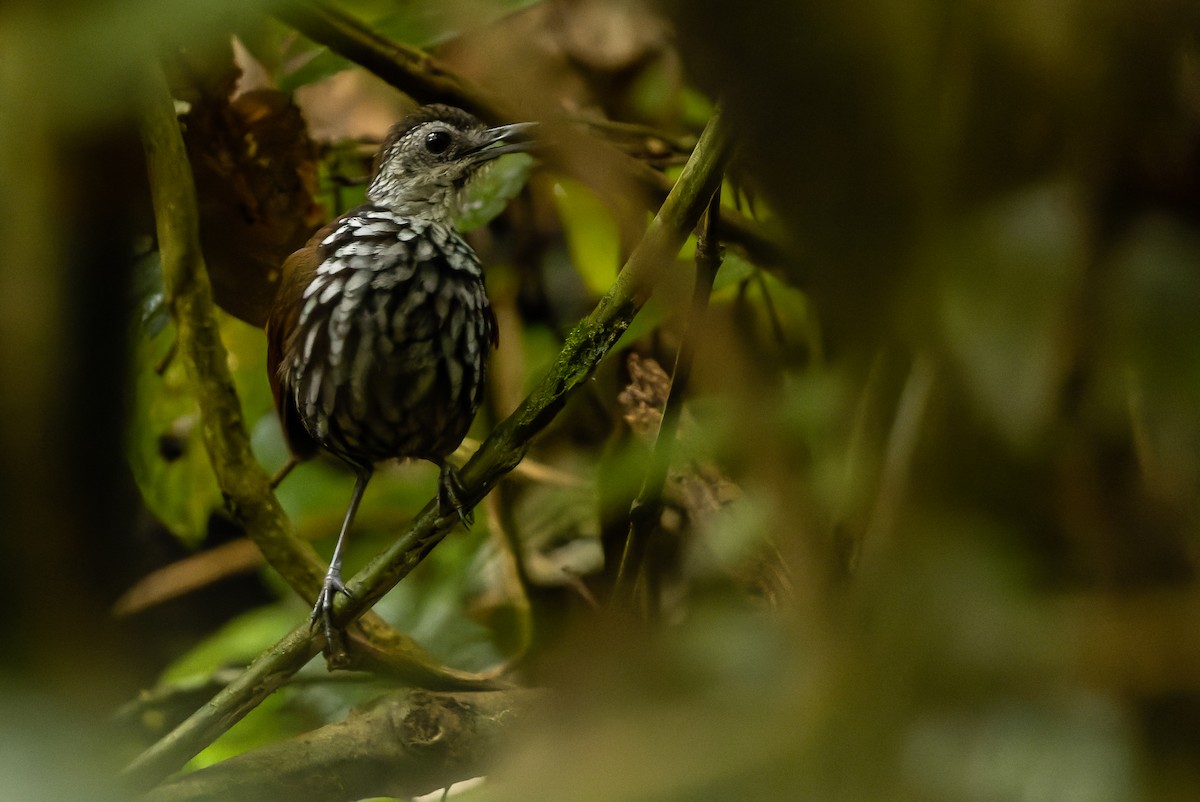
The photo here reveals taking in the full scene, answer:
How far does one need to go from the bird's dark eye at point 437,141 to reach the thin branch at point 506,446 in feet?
1.43

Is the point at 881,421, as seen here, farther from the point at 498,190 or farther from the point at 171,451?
the point at 171,451

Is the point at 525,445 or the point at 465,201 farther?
the point at 465,201

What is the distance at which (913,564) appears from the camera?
1.80 ft

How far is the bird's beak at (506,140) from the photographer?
1302mm

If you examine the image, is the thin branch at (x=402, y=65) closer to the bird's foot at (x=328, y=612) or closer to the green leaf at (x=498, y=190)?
the green leaf at (x=498, y=190)

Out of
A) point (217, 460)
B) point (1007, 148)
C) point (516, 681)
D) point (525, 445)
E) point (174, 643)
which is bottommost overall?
point (174, 643)

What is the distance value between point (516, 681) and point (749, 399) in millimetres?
802

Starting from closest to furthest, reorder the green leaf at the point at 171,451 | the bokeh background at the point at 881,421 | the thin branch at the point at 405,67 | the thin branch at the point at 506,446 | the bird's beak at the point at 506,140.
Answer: the bokeh background at the point at 881,421, the thin branch at the point at 506,446, the bird's beak at the point at 506,140, the thin branch at the point at 405,67, the green leaf at the point at 171,451

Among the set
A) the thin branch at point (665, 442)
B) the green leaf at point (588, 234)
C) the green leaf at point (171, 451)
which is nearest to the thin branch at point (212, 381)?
the green leaf at point (171, 451)

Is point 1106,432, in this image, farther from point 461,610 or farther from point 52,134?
point 461,610

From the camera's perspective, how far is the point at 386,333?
1259mm

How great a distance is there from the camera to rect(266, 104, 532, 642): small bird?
1.25m

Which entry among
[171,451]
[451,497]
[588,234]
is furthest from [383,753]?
[588,234]

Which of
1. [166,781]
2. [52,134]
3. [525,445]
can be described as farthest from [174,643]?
[52,134]
